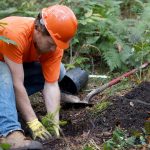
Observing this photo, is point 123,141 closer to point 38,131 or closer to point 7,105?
point 38,131

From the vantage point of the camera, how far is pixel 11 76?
14.2 feet

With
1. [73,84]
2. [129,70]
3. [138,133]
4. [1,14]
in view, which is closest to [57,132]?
[138,133]

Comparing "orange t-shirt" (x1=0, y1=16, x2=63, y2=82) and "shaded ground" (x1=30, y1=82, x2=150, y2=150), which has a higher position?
"orange t-shirt" (x1=0, y1=16, x2=63, y2=82)

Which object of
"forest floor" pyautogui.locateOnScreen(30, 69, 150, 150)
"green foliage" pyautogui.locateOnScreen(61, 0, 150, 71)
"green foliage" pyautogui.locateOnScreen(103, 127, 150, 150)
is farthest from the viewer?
"green foliage" pyautogui.locateOnScreen(61, 0, 150, 71)

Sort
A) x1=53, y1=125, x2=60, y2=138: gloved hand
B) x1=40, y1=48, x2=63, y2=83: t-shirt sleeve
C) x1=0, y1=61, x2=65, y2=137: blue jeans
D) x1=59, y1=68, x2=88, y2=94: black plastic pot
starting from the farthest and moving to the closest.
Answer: x1=59, y1=68, x2=88, y2=94: black plastic pot
x1=40, y1=48, x2=63, y2=83: t-shirt sleeve
x1=53, y1=125, x2=60, y2=138: gloved hand
x1=0, y1=61, x2=65, y2=137: blue jeans

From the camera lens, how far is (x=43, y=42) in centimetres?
433

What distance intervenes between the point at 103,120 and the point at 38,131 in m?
0.69

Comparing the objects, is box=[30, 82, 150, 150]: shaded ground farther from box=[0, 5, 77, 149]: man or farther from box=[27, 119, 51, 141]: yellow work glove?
box=[0, 5, 77, 149]: man

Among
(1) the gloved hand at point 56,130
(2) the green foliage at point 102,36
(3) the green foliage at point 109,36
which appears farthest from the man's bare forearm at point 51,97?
(3) the green foliage at point 109,36

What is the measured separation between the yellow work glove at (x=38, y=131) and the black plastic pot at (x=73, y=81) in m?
1.29

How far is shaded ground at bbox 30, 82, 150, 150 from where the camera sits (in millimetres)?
4246

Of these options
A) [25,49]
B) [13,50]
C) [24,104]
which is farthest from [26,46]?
[24,104]

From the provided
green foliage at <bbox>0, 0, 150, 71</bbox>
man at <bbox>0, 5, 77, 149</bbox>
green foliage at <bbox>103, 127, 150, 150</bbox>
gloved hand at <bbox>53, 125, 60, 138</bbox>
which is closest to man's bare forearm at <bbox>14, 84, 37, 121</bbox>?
man at <bbox>0, 5, 77, 149</bbox>

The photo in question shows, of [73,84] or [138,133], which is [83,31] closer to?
[73,84]
